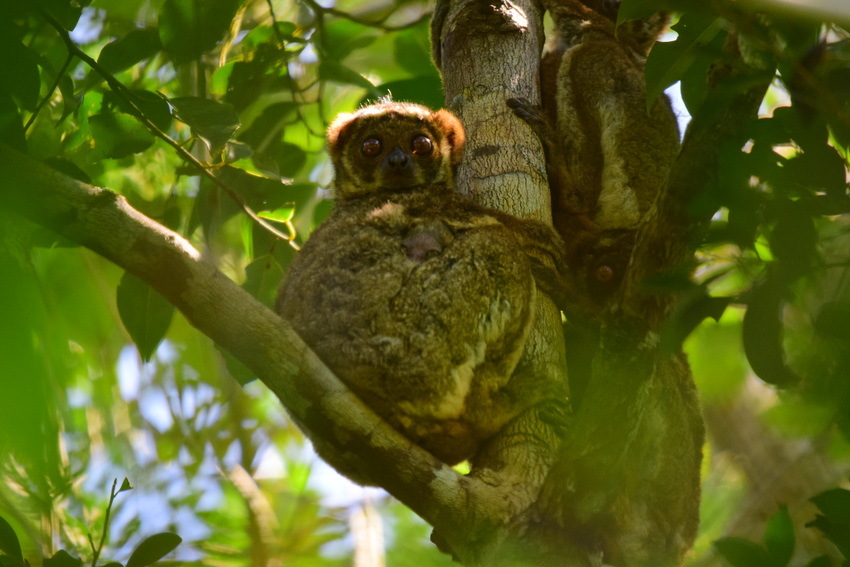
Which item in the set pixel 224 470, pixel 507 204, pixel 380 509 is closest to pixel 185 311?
pixel 507 204

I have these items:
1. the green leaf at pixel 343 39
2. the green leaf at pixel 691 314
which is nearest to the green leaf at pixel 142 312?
the green leaf at pixel 343 39

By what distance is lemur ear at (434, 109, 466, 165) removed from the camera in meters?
4.18

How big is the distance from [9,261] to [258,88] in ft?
12.5

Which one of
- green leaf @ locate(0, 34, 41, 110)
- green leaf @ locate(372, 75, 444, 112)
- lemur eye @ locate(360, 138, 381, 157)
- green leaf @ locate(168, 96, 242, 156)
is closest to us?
green leaf @ locate(0, 34, 41, 110)

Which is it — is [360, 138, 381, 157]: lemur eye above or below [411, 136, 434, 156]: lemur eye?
above

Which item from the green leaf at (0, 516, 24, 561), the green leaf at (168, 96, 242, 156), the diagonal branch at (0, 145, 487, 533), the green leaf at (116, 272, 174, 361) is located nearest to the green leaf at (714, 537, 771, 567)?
the diagonal branch at (0, 145, 487, 533)

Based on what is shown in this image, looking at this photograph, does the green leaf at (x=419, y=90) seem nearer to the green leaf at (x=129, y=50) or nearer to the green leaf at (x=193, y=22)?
the green leaf at (x=193, y=22)

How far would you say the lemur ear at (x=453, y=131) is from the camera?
13.7ft

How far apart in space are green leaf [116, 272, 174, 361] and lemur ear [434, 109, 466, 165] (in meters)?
1.63

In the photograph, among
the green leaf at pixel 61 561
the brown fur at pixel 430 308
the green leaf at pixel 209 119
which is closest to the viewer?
the green leaf at pixel 61 561

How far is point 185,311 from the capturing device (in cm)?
269

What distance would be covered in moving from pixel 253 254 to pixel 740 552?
3.17m

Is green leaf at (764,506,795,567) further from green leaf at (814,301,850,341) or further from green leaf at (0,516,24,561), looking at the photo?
green leaf at (0,516,24,561)

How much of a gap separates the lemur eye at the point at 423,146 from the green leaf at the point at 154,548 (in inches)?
89.4
